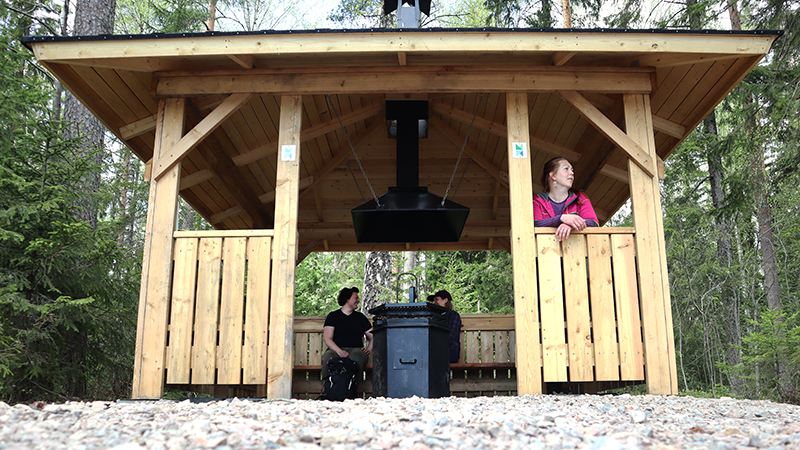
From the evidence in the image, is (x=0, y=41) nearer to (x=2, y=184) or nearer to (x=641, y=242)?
(x=2, y=184)

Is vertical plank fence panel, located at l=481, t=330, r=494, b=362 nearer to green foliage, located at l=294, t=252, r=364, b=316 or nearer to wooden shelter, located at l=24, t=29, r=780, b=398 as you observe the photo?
wooden shelter, located at l=24, t=29, r=780, b=398

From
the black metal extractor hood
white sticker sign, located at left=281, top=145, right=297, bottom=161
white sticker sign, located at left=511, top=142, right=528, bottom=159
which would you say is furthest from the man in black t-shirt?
white sticker sign, located at left=511, top=142, right=528, bottom=159

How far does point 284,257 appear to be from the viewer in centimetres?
492

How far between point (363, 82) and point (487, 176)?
3.78 meters

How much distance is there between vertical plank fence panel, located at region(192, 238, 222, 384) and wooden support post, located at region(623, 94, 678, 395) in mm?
3490

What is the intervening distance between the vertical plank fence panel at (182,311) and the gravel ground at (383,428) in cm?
153

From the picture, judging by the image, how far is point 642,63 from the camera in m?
5.16

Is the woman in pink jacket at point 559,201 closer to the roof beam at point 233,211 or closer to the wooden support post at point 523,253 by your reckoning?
the wooden support post at point 523,253

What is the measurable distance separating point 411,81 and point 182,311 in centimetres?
276

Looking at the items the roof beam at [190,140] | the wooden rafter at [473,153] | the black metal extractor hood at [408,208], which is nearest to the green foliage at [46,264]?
the roof beam at [190,140]

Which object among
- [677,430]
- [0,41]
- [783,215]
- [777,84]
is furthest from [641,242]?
[783,215]

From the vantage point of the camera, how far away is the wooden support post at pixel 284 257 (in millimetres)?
4689

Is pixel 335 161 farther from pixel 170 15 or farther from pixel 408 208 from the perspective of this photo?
pixel 170 15

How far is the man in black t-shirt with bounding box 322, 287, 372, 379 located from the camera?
6664 mm
